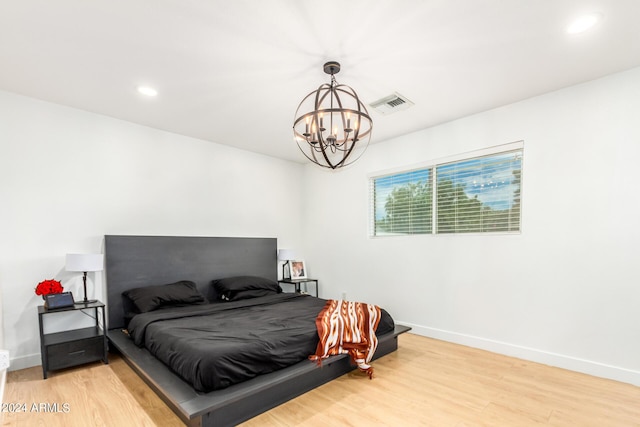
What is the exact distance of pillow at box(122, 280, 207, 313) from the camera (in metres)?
3.38

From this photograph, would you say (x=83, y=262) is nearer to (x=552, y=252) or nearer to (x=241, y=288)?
(x=241, y=288)

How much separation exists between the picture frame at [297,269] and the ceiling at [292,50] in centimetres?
276

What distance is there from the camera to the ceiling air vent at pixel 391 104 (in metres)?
3.20

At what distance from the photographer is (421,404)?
2.36m

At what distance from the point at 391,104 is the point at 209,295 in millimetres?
3377

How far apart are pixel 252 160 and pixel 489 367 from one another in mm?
4142

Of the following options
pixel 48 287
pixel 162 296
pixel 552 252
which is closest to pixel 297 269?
pixel 162 296

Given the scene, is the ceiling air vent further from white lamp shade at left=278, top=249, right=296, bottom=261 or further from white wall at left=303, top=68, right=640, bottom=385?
white lamp shade at left=278, top=249, right=296, bottom=261

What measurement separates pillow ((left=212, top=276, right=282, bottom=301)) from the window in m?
1.81

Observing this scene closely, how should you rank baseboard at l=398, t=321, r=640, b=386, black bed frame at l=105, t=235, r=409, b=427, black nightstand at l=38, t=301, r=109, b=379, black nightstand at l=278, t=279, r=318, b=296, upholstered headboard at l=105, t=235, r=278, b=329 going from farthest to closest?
black nightstand at l=278, t=279, r=318, b=296 → upholstered headboard at l=105, t=235, r=278, b=329 → black nightstand at l=38, t=301, r=109, b=379 → baseboard at l=398, t=321, r=640, b=386 → black bed frame at l=105, t=235, r=409, b=427

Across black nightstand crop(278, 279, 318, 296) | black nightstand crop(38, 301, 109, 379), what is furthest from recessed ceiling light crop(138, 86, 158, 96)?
black nightstand crop(278, 279, 318, 296)

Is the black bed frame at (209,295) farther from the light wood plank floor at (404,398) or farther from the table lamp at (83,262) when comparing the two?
the table lamp at (83,262)

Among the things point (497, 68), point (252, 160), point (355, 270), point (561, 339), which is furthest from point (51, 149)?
point (561, 339)

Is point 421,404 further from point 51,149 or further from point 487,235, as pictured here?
point 51,149
